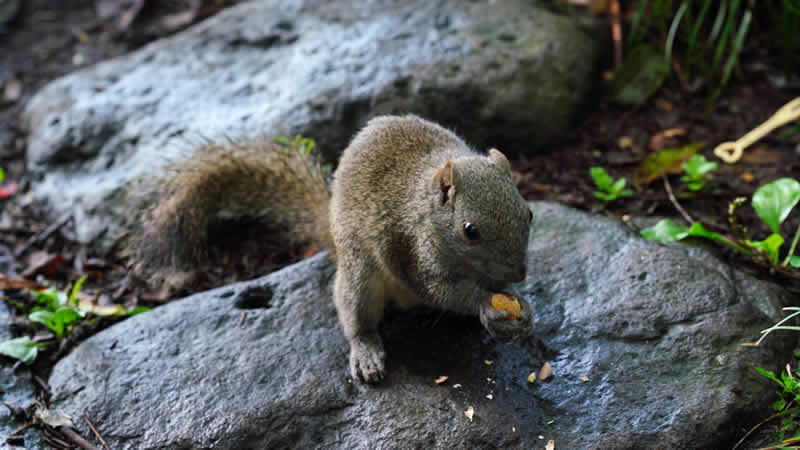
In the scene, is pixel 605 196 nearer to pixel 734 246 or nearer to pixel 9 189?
pixel 734 246

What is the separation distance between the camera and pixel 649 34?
17.6ft

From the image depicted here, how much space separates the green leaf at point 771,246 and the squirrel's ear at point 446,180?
1.65 m

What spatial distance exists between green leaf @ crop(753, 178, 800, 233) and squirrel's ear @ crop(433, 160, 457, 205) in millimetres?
1755

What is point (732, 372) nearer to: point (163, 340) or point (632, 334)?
point (632, 334)

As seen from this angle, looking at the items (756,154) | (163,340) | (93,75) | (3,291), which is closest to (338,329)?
(163,340)

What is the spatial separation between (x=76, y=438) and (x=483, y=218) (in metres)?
1.91

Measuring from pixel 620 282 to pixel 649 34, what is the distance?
9.36 feet

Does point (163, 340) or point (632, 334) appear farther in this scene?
point (163, 340)

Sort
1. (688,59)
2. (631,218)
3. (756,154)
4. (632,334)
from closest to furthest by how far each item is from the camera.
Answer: (632,334)
(631,218)
(756,154)
(688,59)

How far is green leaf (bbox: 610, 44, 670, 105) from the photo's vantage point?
5.12 m

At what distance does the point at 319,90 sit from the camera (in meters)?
4.61

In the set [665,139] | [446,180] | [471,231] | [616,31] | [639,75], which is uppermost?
[446,180]

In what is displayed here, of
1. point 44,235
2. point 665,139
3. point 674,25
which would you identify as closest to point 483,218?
point 665,139

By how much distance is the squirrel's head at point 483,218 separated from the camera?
2672 mm
